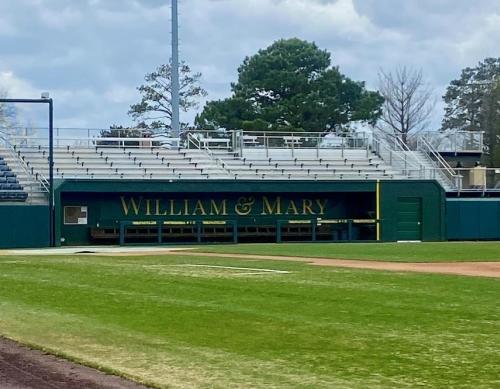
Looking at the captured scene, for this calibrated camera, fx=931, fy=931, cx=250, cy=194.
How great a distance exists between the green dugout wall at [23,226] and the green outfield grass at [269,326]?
21599 mm

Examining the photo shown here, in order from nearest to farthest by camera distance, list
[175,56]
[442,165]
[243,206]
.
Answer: [243,206], [442,165], [175,56]

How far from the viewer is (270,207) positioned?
48969 mm

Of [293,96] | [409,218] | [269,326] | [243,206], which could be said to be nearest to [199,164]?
[243,206]

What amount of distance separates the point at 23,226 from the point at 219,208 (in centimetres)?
1022

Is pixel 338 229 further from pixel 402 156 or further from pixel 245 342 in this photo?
pixel 245 342

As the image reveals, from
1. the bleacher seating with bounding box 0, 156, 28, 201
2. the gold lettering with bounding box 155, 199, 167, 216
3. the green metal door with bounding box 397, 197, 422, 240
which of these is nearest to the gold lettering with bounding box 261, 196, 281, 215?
the gold lettering with bounding box 155, 199, 167, 216

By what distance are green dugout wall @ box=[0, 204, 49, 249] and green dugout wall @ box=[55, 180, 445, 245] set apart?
82 cm

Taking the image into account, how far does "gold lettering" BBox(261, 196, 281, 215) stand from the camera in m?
48.8

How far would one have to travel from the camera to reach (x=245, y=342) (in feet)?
37.3

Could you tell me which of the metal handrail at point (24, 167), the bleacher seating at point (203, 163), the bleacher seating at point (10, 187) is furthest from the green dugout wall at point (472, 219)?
the bleacher seating at point (10, 187)

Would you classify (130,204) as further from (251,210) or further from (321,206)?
(321,206)

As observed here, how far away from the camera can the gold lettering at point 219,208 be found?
158 ft

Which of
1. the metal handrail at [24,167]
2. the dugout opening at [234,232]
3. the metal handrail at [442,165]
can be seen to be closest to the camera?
the metal handrail at [24,167]

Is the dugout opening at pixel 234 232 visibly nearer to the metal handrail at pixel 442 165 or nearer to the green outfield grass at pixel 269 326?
the metal handrail at pixel 442 165
